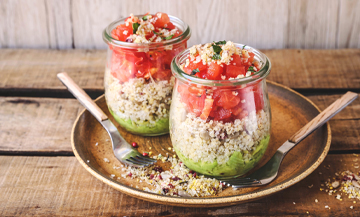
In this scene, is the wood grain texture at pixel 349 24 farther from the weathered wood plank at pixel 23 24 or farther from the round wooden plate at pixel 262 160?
the weathered wood plank at pixel 23 24

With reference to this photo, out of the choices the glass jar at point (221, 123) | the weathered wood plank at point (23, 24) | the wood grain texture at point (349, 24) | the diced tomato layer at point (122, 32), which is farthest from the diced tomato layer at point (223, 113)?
the weathered wood plank at point (23, 24)

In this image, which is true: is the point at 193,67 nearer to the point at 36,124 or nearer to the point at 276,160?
the point at 276,160

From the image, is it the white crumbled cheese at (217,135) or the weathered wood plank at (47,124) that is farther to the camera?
the weathered wood plank at (47,124)

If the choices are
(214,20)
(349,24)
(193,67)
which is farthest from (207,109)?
(349,24)

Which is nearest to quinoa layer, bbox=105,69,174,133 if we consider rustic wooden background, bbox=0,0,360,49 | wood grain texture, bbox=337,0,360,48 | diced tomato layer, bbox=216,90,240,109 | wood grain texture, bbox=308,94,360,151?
diced tomato layer, bbox=216,90,240,109

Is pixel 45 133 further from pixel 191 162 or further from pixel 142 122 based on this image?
pixel 191 162

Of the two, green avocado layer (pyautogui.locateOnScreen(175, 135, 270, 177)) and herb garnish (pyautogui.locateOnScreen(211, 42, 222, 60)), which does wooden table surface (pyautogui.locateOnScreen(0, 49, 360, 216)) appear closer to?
green avocado layer (pyautogui.locateOnScreen(175, 135, 270, 177))
